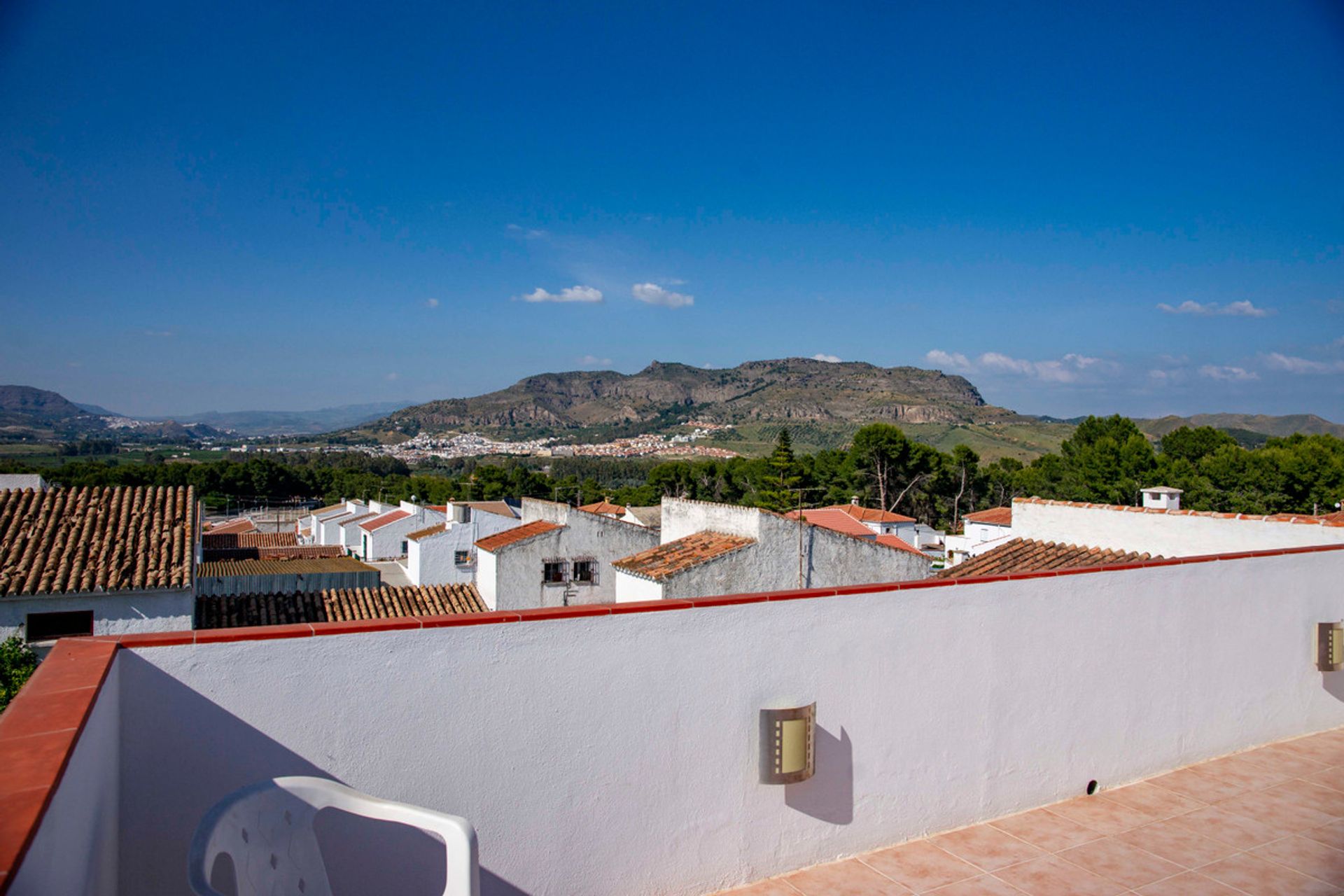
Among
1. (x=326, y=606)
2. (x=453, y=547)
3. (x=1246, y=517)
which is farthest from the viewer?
(x=453, y=547)

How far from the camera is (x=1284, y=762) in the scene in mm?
5035

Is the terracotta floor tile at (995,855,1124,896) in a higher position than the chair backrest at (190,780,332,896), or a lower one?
lower

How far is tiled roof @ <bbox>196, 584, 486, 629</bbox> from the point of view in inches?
561

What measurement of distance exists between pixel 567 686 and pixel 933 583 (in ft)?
6.05

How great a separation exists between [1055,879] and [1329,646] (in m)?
3.44

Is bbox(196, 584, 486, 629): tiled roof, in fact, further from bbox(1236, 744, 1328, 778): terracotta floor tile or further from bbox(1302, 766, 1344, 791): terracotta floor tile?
bbox(1302, 766, 1344, 791): terracotta floor tile

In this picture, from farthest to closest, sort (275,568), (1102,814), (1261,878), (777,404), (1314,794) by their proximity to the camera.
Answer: (777,404) → (275,568) → (1314,794) → (1102,814) → (1261,878)

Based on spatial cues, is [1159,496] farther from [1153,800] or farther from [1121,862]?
[1121,862]

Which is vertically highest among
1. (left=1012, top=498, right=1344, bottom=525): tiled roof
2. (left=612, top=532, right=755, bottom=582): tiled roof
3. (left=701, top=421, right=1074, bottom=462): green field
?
(left=701, top=421, right=1074, bottom=462): green field

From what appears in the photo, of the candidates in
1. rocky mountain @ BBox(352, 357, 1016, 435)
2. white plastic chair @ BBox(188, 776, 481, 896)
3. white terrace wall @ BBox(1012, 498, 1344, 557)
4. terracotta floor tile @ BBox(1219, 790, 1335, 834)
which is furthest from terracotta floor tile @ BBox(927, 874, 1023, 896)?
rocky mountain @ BBox(352, 357, 1016, 435)

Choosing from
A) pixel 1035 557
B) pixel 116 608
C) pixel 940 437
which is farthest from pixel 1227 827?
pixel 940 437

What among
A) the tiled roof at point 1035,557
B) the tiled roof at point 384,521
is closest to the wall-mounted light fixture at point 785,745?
the tiled roof at point 1035,557

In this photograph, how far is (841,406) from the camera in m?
142

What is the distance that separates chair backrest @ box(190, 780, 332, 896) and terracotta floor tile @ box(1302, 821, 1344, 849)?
14.9ft
